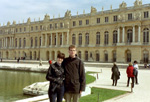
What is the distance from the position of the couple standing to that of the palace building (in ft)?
142

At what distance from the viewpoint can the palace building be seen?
47062mm

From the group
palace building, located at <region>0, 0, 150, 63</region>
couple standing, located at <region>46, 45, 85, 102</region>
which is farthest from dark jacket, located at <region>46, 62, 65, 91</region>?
palace building, located at <region>0, 0, 150, 63</region>

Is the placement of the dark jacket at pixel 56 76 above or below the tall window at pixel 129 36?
below

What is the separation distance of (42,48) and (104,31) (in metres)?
26.2

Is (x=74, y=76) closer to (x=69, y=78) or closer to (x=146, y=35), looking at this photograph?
(x=69, y=78)

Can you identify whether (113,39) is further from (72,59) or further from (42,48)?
(72,59)

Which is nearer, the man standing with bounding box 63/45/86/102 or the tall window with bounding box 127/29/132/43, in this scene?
the man standing with bounding box 63/45/86/102

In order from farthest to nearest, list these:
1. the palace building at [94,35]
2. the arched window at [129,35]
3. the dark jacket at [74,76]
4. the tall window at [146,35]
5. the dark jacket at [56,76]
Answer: the arched window at [129,35] → the palace building at [94,35] → the tall window at [146,35] → the dark jacket at [56,76] → the dark jacket at [74,76]

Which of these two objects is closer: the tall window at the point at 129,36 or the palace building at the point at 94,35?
the palace building at the point at 94,35

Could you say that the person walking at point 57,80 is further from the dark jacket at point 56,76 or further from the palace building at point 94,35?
the palace building at point 94,35

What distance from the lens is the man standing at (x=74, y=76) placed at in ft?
18.6

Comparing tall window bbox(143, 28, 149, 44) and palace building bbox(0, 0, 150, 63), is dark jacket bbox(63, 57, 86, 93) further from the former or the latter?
tall window bbox(143, 28, 149, 44)

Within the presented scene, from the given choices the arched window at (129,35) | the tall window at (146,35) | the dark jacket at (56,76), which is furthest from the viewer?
the arched window at (129,35)

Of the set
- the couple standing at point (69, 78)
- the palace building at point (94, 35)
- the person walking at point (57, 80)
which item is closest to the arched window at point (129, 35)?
the palace building at point (94, 35)
